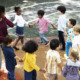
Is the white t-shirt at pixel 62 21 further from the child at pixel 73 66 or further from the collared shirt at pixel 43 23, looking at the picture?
the child at pixel 73 66

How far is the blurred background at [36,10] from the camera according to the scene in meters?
8.09

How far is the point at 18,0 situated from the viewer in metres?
12.9

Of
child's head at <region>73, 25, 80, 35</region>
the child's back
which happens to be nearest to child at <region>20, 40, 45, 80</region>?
the child's back

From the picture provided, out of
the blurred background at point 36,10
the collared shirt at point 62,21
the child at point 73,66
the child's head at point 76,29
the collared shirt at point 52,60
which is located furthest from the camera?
the blurred background at point 36,10

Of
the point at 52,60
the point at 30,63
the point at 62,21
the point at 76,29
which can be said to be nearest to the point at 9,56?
the point at 30,63

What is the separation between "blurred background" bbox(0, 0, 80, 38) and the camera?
809cm

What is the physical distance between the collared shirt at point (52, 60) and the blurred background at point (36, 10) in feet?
12.7

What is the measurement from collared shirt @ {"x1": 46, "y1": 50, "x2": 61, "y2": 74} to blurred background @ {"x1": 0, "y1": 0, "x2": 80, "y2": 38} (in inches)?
152

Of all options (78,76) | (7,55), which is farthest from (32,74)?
(78,76)

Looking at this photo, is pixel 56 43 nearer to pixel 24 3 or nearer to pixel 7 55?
pixel 7 55

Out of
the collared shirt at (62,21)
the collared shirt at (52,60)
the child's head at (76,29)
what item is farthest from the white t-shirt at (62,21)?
the collared shirt at (52,60)

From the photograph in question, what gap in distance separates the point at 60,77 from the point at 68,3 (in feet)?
29.7

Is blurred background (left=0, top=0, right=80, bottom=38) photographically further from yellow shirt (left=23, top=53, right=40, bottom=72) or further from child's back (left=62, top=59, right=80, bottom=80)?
child's back (left=62, top=59, right=80, bottom=80)

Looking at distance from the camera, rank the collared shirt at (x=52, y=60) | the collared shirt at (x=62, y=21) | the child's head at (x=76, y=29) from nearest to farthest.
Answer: the collared shirt at (x=52, y=60)
the child's head at (x=76, y=29)
the collared shirt at (x=62, y=21)
